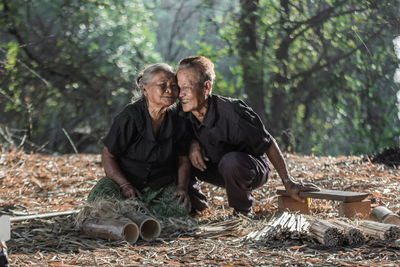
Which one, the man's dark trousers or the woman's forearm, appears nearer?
the man's dark trousers

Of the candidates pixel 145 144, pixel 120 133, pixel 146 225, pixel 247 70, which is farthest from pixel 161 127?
pixel 247 70

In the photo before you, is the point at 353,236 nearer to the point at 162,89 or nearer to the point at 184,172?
the point at 184,172

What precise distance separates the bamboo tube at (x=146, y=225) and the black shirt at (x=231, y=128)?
87 cm

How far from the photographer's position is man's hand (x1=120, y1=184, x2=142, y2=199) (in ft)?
12.8

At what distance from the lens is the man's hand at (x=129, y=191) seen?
154 inches

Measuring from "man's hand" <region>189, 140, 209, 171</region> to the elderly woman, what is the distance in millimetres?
71

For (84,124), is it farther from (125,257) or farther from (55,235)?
(125,257)

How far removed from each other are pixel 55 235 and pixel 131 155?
0.88 meters

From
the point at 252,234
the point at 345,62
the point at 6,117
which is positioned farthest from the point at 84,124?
the point at 252,234

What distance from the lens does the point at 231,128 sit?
12.9 feet

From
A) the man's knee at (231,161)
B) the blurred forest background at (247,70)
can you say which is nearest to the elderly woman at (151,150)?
the man's knee at (231,161)

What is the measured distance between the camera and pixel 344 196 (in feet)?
11.9

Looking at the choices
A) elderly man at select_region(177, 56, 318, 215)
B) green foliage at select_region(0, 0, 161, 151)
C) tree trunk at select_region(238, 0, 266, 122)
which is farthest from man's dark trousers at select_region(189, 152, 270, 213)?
green foliage at select_region(0, 0, 161, 151)

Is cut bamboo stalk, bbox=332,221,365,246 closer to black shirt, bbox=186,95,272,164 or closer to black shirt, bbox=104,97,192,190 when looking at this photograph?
black shirt, bbox=186,95,272,164
